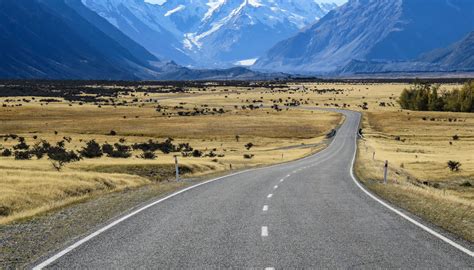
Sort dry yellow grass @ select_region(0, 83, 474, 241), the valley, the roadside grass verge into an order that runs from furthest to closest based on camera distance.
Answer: dry yellow grass @ select_region(0, 83, 474, 241) < the valley < the roadside grass verge

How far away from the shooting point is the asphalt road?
11.4m

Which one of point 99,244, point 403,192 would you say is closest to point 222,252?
point 99,244

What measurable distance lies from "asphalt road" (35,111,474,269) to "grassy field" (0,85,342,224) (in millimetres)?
5387

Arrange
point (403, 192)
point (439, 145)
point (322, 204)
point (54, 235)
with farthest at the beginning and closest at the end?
point (439, 145) → point (403, 192) → point (322, 204) → point (54, 235)

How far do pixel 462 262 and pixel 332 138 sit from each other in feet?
271

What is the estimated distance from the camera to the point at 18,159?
157 ft

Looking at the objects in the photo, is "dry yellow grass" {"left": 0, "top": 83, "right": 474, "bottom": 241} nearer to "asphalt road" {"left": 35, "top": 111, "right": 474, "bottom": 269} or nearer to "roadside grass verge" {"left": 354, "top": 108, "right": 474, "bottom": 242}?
"roadside grass verge" {"left": 354, "top": 108, "right": 474, "bottom": 242}

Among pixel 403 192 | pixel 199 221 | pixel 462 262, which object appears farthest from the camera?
pixel 403 192

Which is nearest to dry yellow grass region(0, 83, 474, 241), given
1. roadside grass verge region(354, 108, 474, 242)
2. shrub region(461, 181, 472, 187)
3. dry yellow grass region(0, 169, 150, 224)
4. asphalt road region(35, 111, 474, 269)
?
roadside grass verge region(354, 108, 474, 242)

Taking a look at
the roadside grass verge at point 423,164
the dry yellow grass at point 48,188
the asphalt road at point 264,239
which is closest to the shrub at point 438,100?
the roadside grass verge at point 423,164

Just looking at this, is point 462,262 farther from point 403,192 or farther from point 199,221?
point 403,192

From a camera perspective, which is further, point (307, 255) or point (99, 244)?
point (99, 244)

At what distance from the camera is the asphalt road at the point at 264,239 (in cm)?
1135

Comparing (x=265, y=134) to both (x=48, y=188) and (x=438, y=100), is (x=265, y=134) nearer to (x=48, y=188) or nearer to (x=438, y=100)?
(x=48, y=188)
